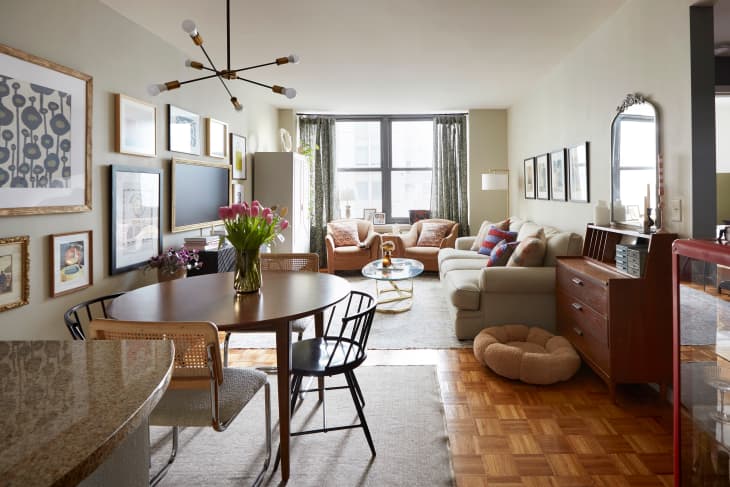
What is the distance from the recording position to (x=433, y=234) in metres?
7.48

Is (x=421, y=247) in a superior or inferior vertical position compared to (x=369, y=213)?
inferior

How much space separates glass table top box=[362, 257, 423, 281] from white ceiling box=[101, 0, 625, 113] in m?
2.13

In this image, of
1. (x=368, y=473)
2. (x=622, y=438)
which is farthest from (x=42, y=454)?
(x=622, y=438)

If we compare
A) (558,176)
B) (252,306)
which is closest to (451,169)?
(558,176)

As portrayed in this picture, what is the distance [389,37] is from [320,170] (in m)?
3.97

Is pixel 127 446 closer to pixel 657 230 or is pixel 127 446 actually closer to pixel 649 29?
pixel 657 230

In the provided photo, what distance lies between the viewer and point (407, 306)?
529 centimetres

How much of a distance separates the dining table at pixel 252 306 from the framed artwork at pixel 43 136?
0.89m

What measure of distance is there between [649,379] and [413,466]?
62.0 inches

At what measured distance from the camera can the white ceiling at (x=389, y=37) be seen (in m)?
3.50

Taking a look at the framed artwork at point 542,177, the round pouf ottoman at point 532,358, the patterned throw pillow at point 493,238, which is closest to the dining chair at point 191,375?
the round pouf ottoman at point 532,358

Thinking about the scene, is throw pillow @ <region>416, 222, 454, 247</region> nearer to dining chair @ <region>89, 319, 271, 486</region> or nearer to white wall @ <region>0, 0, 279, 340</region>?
white wall @ <region>0, 0, 279, 340</region>

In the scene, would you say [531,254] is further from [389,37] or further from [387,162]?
[387,162]

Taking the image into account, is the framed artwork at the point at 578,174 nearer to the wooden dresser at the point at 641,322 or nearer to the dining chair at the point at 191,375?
the wooden dresser at the point at 641,322
